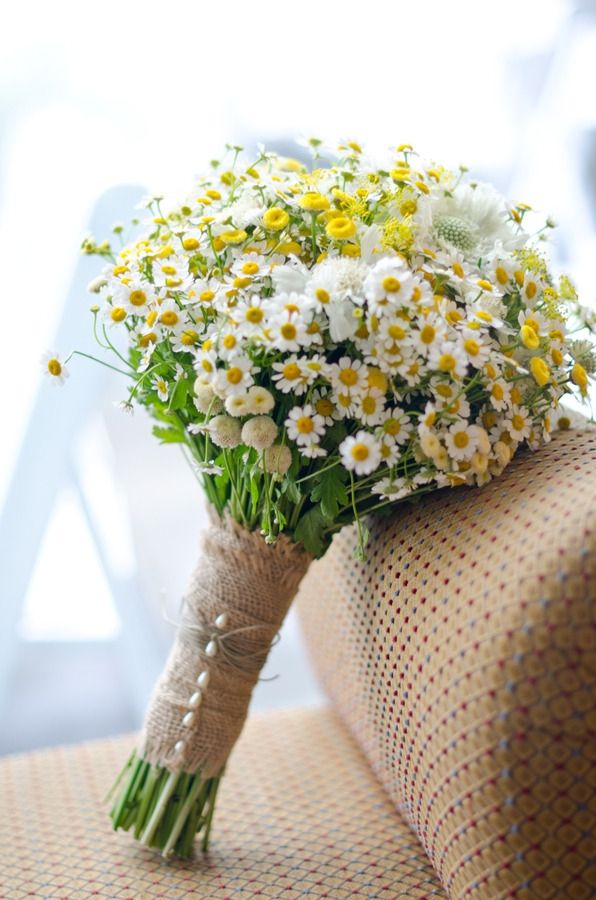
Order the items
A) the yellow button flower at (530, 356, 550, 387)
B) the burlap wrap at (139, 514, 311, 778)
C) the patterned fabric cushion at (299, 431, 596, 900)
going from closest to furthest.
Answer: the patterned fabric cushion at (299, 431, 596, 900) → the yellow button flower at (530, 356, 550, 387) → the burlap wrap at (139, 514, 311, 778)

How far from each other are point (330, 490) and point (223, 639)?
0.21m

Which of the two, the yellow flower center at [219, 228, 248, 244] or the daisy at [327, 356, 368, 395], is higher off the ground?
the yellow flower center at [219, 228, 248, 244]

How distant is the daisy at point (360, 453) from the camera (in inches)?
24.6

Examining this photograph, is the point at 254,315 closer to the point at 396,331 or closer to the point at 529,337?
the point at 396,331

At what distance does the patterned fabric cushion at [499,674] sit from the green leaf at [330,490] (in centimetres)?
9

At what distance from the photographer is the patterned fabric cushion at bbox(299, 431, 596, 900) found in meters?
0.57

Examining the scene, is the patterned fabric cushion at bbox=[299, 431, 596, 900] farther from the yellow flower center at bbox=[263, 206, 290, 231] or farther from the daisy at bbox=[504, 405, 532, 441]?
the yellow flower center at bbox=[263, 206, 290, 231]

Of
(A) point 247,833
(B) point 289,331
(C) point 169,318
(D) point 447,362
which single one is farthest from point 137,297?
(A) point 247,833

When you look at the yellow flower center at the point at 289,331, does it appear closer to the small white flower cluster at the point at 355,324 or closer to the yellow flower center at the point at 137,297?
the small white flower cluster at the point at 355,324

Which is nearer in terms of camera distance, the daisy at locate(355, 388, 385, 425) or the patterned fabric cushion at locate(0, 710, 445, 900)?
the daisy at locate(355, 388, 385, 425)

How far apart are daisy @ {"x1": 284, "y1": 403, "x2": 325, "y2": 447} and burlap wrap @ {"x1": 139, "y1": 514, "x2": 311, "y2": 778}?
0.15 m

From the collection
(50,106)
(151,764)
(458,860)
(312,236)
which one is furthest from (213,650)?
(50,106)

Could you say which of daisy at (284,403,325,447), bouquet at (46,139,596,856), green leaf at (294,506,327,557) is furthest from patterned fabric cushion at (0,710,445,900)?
daisy at (284,403,325,447)

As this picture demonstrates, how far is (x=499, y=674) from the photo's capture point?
1.93 ft
